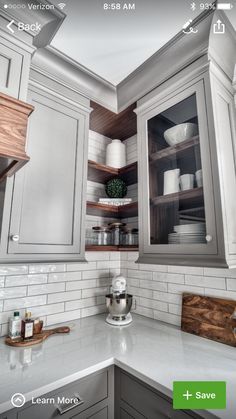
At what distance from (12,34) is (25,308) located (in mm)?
1417

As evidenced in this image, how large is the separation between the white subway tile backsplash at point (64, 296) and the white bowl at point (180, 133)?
115cm

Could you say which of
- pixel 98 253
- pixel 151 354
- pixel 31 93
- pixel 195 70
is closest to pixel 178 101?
pixel 195 70

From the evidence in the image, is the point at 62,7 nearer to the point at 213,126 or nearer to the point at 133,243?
the point at 213,126

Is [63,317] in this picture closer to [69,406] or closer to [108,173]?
[69,406]

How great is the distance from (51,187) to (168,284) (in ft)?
3.16

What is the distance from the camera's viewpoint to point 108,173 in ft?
Result: 5.44

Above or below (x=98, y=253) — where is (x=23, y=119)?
above

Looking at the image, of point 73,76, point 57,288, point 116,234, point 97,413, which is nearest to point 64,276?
point 57,288

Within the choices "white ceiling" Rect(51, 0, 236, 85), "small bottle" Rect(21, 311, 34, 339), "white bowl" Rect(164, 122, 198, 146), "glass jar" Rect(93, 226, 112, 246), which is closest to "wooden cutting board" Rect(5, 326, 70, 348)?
"small bottle" Rect(21, 311, 34, 339)

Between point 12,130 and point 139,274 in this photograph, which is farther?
point 139,274

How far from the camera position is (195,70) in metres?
1.11

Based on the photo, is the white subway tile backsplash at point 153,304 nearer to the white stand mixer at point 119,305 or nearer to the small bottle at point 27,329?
the white stand mixer at point 119,305

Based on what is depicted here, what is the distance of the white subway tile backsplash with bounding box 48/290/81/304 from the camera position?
4.52 feet

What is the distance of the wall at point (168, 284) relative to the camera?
119cm
